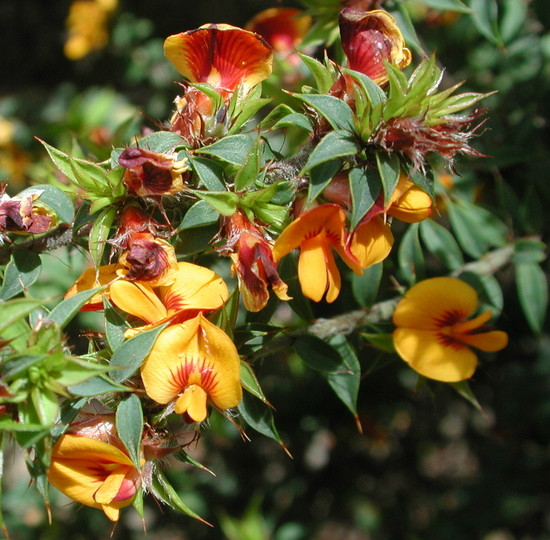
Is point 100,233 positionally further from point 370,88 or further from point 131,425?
point 370,88

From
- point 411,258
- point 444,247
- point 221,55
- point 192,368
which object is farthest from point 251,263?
point 444,247

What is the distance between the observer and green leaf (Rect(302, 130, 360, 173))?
1067mm

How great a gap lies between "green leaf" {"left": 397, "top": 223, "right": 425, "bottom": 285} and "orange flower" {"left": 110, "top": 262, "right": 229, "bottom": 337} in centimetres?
75

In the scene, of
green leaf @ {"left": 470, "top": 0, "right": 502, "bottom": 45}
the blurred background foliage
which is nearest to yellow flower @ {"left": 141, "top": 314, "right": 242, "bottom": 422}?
the blurred background foliage

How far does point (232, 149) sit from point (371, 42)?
0.35 meters

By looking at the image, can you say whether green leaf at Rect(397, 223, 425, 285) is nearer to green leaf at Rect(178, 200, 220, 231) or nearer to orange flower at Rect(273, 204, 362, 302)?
orange flower at Rect(273, 204, 362, 302)

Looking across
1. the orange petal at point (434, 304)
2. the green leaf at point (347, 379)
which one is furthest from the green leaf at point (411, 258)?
the green leaf at point (347, 379)

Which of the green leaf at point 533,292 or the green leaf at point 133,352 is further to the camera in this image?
the green leaf at point 533,292

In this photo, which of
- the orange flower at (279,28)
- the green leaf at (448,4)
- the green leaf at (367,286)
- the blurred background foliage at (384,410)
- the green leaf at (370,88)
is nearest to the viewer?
the green leaf at (370,88)

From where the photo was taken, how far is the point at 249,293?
114 cm

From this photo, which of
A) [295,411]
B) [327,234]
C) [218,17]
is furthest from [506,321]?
[218,17]

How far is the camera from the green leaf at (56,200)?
1.31m

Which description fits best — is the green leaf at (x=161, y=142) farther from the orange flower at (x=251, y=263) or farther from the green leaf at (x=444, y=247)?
the green leaf at (x=444, y=247)

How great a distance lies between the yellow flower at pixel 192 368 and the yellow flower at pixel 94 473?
14 centimetres
